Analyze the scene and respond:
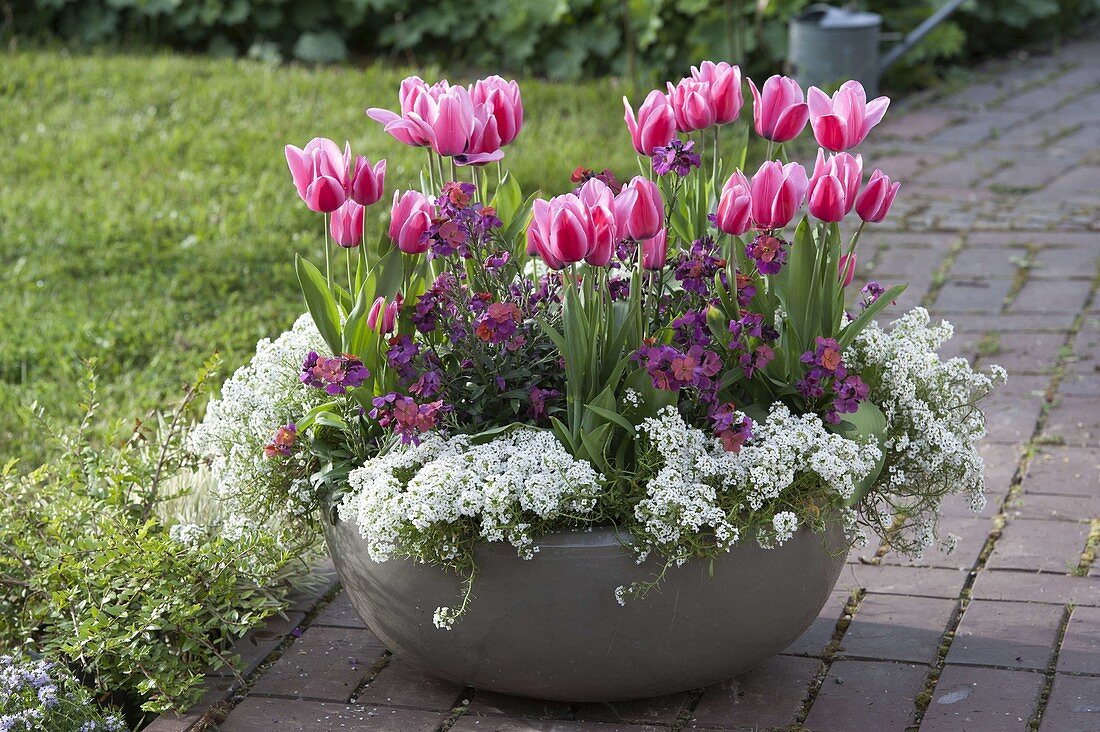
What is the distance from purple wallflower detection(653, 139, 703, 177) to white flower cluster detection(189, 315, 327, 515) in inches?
28.7

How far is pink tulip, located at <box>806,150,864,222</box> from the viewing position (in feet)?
7.37

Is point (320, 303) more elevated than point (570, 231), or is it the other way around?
point (570, 231)

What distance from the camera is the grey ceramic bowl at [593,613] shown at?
226 centimetres

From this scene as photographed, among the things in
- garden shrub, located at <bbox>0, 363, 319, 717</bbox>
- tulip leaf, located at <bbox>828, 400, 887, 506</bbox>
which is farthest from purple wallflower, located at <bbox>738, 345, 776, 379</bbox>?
garden shrub, located at <bbox>0, 363, 319, 717</bbox>

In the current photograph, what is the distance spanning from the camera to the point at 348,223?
2.37 meters

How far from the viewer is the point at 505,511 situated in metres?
2.20

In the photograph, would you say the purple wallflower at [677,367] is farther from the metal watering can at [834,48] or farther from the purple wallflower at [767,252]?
the metal watering can at [834,48]

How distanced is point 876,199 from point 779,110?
0.23 meters

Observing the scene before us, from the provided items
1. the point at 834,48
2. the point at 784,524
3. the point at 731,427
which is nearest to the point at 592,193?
the point at 731,427

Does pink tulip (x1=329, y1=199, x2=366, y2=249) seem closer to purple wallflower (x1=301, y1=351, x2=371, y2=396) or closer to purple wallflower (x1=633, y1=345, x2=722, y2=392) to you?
purple wallflower (x1=301, y1=351, x2=371, y2=396)

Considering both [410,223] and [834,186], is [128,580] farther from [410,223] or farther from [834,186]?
[834,186]

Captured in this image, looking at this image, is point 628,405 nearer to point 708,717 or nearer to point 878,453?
point 878,453

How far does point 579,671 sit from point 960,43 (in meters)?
6.06

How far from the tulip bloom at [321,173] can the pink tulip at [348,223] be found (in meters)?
0.03
